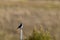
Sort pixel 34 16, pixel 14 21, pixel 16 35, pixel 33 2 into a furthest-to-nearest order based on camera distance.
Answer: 1. pixel 33 2
2. pixel 34 16
3. pixel 14 21
4. pixel 16 35

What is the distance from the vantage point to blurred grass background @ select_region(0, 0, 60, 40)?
63.6 ft

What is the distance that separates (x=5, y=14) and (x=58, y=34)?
4.80 meters

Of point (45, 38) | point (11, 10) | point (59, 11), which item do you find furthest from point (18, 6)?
point (45, 38)

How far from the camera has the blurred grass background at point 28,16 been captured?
63.6 ft

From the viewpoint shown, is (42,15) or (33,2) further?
(33,2)

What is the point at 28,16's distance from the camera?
72.8 ft

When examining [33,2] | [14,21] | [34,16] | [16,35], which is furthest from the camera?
[33,2]

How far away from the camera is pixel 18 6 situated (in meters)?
24.6

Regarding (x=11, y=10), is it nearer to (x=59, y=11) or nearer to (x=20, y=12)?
(x=20, y=12)

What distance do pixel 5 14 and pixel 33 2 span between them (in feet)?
17.5

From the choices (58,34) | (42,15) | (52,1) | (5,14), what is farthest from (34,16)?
(52,1)

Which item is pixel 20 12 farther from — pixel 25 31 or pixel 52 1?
pixel 52 1

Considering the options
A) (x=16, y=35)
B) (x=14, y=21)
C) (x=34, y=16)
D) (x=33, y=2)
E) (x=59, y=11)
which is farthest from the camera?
(x=33, y=2)

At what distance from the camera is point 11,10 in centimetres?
2316
